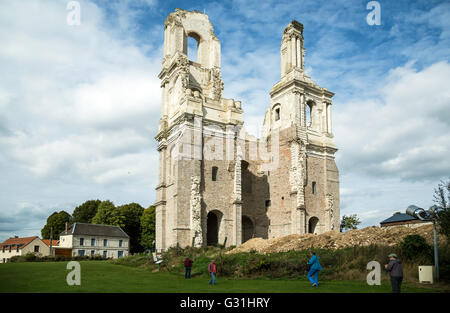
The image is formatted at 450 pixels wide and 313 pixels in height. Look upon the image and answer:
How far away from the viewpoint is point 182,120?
3147 cm

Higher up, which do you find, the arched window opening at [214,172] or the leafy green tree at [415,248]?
the arched window opening at [214,172]

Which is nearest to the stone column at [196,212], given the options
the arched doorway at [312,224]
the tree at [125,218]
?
the arched doorway at [312,224]

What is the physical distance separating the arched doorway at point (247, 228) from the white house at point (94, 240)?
71.9ft

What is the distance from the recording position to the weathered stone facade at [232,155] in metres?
30.8

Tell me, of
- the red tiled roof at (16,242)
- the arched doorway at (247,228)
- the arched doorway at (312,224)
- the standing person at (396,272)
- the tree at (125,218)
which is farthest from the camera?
the tree at (125,218)

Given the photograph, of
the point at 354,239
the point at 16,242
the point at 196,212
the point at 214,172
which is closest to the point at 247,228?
the point at 214,172

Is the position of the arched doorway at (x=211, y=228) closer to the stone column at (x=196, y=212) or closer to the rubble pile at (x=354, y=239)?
the stone column at (x=196, y=212)

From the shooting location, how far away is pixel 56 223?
190ft

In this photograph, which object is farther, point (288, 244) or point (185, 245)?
point (185, 245)

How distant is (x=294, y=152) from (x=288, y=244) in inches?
515

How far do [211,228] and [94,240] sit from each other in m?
22.8

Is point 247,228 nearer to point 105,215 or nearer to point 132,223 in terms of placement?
point 132,223
